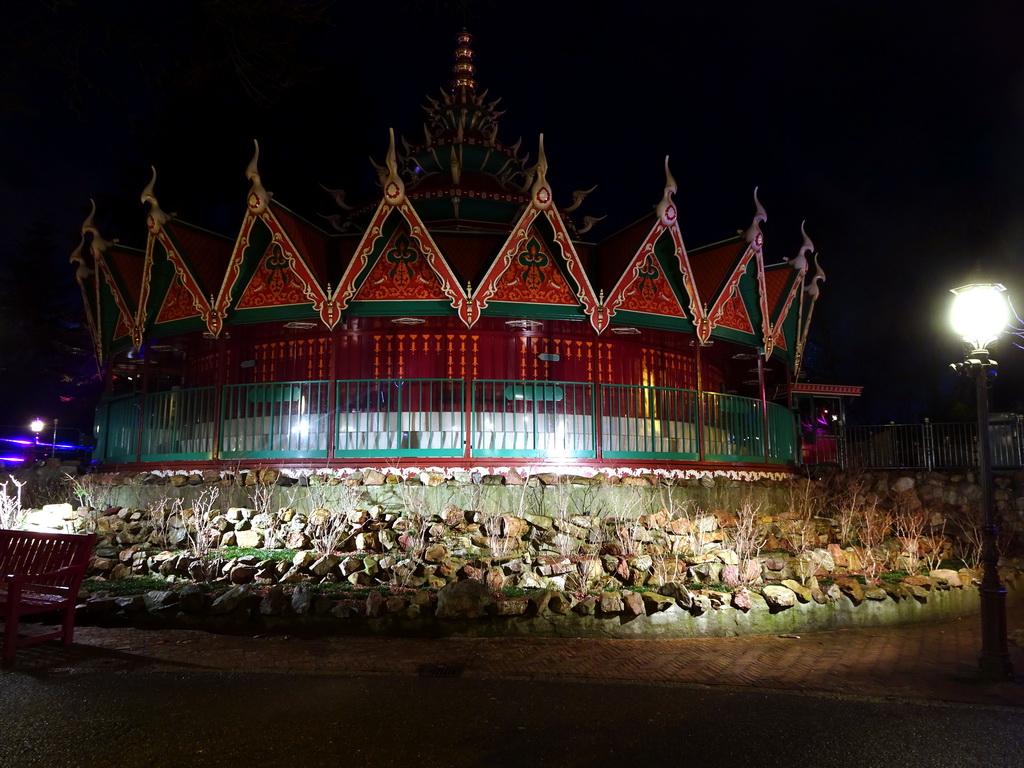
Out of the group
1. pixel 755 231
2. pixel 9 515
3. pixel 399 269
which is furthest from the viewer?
pixel 755 231

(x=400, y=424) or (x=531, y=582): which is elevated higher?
(x=400, y=424)

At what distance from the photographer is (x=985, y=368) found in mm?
7922

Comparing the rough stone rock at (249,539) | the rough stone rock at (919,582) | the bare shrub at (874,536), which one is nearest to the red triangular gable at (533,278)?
the rough stone rock at (249,539)

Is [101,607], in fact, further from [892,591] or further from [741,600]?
[892,591]

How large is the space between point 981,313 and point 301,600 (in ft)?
25.9

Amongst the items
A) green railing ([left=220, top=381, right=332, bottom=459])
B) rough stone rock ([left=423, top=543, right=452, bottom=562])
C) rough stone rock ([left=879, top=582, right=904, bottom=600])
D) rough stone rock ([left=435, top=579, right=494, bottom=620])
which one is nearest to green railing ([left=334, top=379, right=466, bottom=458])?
green railing ([left=220, top=381, right=332, bottom=459])

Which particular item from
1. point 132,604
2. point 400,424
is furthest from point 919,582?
point 132,604

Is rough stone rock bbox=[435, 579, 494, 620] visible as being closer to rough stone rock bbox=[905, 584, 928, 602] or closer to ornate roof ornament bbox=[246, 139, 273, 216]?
rough stone rock bbox=[905, 584, 928, 602]

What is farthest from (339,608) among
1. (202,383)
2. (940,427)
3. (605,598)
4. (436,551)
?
(940,427)

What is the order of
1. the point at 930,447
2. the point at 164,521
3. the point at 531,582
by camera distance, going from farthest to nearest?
the point at 930,447
the point at 164,521
the point at 531,582

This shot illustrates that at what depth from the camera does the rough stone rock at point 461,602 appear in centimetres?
817

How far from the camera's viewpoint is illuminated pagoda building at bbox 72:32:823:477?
519 inches

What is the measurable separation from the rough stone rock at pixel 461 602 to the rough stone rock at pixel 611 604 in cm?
125

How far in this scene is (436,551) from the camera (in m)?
9.69
